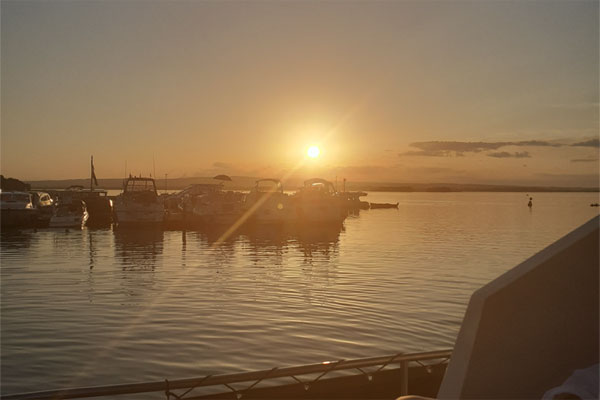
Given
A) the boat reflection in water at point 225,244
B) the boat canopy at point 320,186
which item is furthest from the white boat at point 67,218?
the boat canopy at point 320,186

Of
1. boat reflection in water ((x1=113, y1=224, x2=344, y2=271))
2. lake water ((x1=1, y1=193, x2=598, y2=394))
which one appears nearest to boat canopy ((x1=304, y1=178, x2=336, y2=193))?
boat reflection in water ((x1=113, y1=224, x2=344, y2=271))

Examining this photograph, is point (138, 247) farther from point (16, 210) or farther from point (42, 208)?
point (42, 208)

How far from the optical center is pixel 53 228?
50.1 m

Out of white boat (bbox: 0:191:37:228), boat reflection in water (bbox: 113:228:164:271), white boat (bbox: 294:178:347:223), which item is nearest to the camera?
boat reflection in water (bbox: 113:228:164:271)

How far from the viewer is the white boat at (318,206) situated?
55438 millimetres

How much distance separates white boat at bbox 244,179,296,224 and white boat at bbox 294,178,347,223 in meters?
1.65

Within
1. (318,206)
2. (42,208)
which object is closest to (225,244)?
(318,206)

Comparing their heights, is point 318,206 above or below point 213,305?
above

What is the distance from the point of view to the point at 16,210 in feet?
157

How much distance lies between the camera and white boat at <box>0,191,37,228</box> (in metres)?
47.3

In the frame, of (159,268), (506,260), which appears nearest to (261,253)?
(159,268)

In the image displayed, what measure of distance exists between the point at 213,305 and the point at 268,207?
1372 inches

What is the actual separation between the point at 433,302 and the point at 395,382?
13573mm

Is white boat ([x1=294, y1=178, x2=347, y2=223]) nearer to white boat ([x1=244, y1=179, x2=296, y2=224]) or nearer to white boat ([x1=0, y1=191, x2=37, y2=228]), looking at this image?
white boat ([x1=244, y1=179, x2=296, y2=224])
